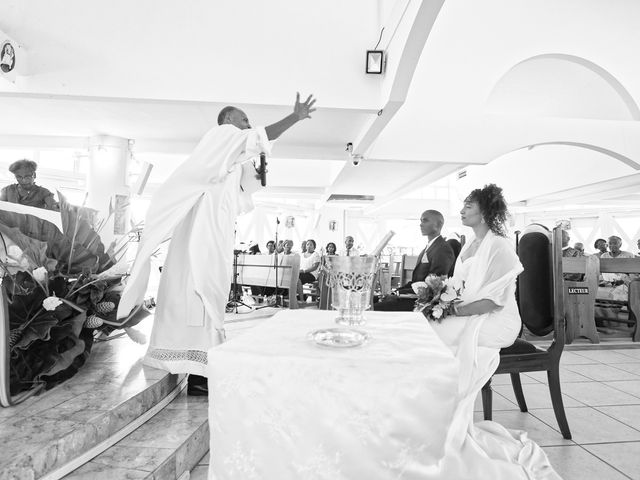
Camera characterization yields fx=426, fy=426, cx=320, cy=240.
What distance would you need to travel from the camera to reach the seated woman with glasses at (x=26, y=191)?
3365 millimetres

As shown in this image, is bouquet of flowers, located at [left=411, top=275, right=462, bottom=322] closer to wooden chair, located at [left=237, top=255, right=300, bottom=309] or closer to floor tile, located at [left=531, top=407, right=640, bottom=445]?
floor tile, located at [left=531, top=407, right=640, bottom=445]

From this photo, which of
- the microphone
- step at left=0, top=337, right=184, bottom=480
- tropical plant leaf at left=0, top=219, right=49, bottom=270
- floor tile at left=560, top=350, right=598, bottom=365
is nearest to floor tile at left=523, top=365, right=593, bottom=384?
floor tile at left=560, top=350, right=598, bottom=365

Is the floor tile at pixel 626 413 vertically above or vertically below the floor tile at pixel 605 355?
above

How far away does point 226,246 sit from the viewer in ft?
7.27

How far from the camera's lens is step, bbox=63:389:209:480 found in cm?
150

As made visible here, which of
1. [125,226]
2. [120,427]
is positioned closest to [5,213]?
[120,427]

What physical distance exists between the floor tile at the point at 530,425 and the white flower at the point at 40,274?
7.81ft

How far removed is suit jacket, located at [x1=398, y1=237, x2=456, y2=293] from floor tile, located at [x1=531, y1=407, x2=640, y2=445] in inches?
50.5

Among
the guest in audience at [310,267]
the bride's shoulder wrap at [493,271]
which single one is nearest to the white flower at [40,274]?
the bride's shoulder wrap at [493,271]

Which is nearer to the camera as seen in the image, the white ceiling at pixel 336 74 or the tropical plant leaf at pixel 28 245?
the tropical plant leaf at pixel 28 245

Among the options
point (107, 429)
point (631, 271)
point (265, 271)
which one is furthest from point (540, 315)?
point (265, 271)

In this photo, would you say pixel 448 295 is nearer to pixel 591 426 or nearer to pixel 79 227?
pixel 591 426

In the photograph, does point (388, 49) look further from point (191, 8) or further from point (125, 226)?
point (125, 226)

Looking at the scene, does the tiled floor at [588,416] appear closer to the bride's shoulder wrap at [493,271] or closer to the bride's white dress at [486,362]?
the bride's white dress at [486,362]
